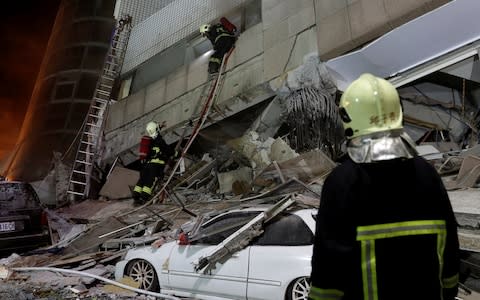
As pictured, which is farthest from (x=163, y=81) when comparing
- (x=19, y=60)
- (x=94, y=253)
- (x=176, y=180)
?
(x=19, y=60)

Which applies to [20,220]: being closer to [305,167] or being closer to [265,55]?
[305,167]

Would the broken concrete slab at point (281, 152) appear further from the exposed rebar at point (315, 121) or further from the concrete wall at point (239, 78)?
the concrete wall at point (239, 78)

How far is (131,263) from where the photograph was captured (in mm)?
5270

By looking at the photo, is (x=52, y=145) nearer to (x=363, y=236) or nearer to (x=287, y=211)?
(x=287, y=211)

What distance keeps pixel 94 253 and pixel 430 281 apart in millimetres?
5981

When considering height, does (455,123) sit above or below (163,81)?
below

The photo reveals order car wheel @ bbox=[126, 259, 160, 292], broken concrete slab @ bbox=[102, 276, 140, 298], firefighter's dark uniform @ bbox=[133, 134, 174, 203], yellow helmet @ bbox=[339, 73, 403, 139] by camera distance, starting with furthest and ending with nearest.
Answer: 1. firefighter's dark uniform @ bbox=[133, 134, 174, 203]
2. car wheel @ bbox=[126, 259, 160, 292]
3. broken concrete slab @ bbox=[102, 276, 140, 298]
4. yellow helmet @ bbox=[339, 73, 403, 139]

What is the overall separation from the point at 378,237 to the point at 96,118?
1246 cm

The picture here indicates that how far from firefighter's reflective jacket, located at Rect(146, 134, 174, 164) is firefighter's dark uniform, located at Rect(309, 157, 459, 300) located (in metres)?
7.39

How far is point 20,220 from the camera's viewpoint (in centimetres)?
638

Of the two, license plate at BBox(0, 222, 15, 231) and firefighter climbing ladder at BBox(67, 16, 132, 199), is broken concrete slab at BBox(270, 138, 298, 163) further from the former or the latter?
firefighter climbing ladder at BBox(67, 16, 132, 199)

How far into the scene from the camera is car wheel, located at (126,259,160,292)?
5070 mm

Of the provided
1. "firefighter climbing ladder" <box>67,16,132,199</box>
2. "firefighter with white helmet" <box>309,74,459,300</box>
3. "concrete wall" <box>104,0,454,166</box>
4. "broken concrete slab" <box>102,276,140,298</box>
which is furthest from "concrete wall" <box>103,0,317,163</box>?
"firefighter with white helmet" <box>309,74,459,300</box>

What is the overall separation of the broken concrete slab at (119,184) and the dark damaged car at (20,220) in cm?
348
